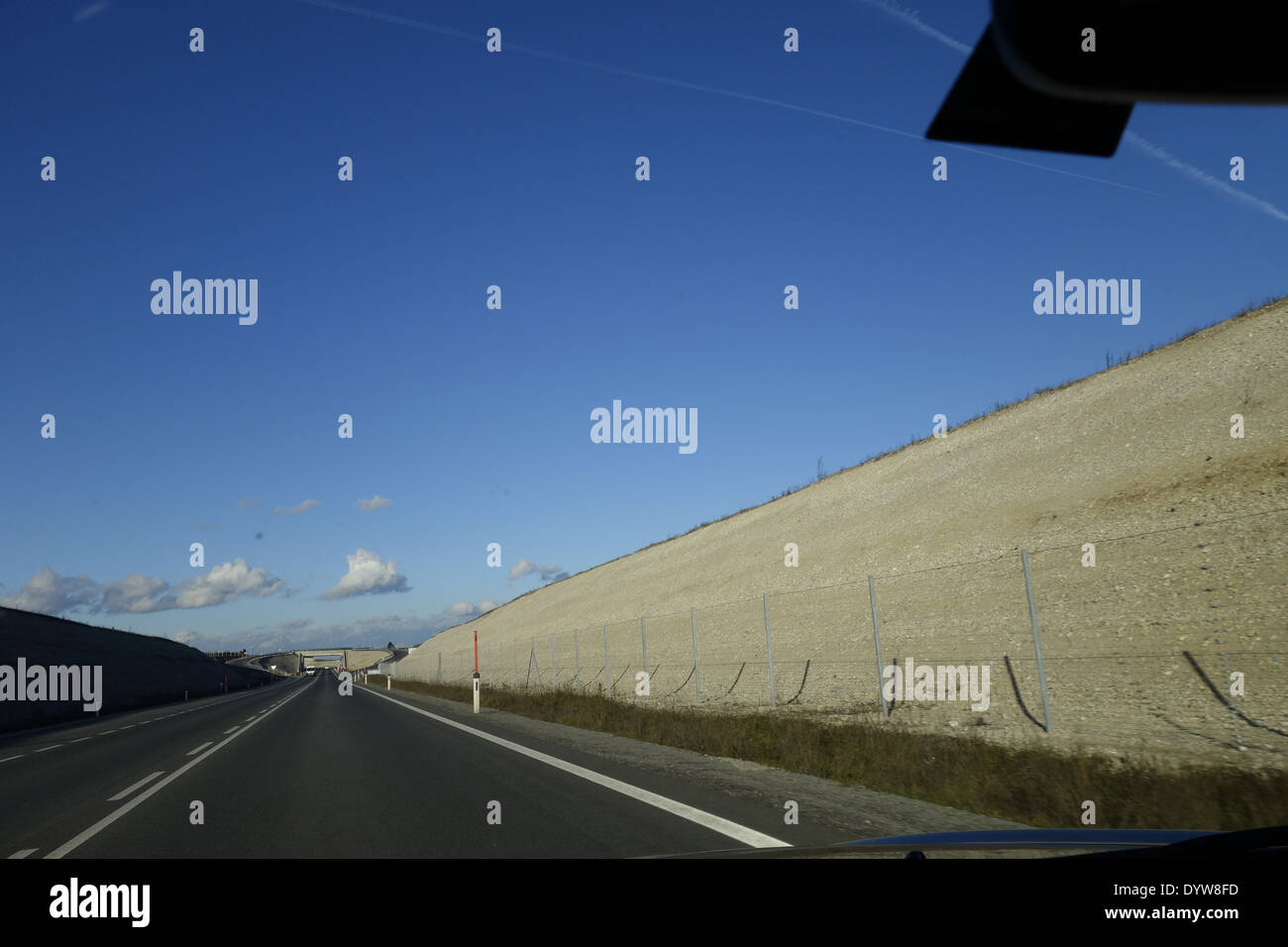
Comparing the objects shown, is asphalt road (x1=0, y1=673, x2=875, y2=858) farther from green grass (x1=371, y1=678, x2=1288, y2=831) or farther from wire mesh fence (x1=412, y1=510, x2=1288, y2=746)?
wire mesh fence (x1=412, y1=510, x2=1288, y2=746)

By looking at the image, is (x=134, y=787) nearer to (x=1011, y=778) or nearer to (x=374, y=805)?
(x=374, y=805)

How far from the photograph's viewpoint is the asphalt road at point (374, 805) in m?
7.45

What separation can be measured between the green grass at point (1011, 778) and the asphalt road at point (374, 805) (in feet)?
6.69

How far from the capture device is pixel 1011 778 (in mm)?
9750

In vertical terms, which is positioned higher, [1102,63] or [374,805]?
[1102,63]

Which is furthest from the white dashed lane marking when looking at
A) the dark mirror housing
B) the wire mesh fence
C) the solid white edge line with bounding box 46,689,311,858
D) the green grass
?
the wire mesh fence

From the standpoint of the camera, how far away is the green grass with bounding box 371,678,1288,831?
7.73 meters

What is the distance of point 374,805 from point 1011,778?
6.91 m

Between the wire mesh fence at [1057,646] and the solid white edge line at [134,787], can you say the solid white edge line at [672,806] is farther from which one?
the wire mesh fence at [1057,646]

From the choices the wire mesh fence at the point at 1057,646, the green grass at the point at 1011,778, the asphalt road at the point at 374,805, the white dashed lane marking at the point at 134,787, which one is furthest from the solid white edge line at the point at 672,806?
the wire mesh fence at the point at 1057,646

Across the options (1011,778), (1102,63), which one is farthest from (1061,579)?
(1102,63)

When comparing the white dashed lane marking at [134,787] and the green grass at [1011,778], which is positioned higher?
the green grass at [1011,778]
